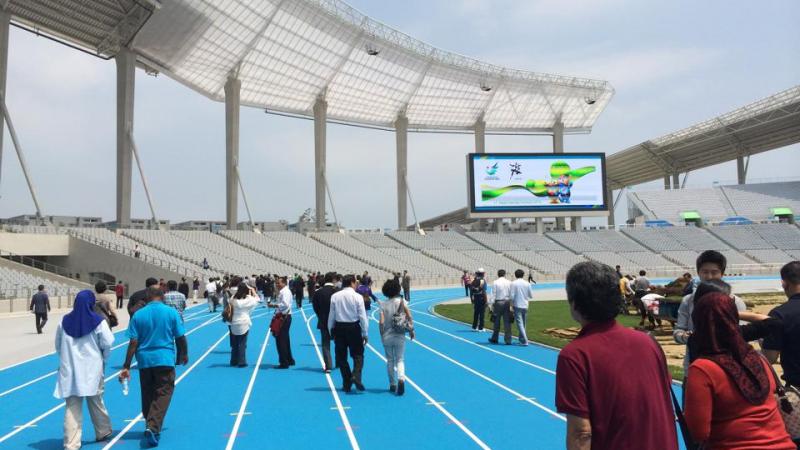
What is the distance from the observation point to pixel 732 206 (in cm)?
8031

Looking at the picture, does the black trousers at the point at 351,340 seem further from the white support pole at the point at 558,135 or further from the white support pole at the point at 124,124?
the white support pole at the point at 558,135

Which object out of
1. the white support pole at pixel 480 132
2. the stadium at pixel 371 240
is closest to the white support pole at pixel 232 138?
the stadium at pixel 371 240

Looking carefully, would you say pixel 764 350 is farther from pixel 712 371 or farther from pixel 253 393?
pixel 253 393

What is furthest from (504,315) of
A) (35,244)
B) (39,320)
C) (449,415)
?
(35,244)

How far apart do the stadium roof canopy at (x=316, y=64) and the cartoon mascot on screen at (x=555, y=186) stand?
34.9ft

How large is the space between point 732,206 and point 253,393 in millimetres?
83120

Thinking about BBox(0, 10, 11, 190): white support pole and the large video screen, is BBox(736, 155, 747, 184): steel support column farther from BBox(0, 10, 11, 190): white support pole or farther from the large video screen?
BBox(0, 10, 11, 190): white support pole

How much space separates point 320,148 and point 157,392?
54899 millimetres

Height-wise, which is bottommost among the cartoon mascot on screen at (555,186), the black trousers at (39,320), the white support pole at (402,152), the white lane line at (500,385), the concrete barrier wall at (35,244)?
the white lane line at (500,385)

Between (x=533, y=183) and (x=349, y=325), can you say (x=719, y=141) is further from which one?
(x=349, y=325)

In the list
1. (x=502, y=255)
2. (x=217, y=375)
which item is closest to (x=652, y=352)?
(x=217, y=375)

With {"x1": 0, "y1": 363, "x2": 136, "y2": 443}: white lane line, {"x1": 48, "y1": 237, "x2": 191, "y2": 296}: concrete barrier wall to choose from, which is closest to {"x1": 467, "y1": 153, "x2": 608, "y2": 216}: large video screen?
{"x1": 48, "y1": 237, "x2": 191, "y2": 296}: concrete barrier wall

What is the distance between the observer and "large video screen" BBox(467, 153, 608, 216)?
5888 cm

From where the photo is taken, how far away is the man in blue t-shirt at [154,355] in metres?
7.18
